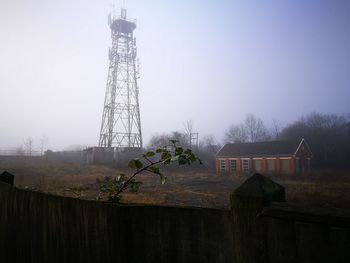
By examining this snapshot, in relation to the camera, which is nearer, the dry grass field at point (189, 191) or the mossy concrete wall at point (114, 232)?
the mossy concrete wall at point (114, 232)

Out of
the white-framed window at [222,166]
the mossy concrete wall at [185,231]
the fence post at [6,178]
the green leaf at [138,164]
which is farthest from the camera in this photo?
the white-framed window at [222,166]

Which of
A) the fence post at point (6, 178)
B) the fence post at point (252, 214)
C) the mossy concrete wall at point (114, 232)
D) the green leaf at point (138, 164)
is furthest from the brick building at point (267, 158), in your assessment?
the fence post at point (252, 214)

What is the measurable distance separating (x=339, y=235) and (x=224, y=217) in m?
0.62

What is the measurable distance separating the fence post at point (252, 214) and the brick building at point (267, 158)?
36.7 meters

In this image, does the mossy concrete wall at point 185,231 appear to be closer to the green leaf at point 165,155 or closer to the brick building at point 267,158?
the green leaf at point 165,155

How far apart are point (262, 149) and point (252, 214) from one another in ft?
136

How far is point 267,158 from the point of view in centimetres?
3888

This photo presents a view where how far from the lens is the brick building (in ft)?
122

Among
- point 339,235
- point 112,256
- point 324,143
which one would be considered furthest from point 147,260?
point 324,143

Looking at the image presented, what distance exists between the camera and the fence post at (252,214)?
1.45 m

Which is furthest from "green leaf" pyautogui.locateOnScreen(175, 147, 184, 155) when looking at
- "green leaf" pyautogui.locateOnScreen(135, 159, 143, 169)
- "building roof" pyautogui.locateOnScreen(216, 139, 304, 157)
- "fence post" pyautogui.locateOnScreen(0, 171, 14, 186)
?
"building roof" pyautogui.locateOnScreen(216, 139, 304, 157)

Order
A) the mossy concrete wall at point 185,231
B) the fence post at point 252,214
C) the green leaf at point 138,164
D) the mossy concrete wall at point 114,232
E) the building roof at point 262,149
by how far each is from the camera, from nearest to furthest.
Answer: the mossy concrete wall at point 185,231
the fence post at point 252,214
the mossy concrete wall at point 114,232
the green leaf at point 138,164
the building roof at point 262,149

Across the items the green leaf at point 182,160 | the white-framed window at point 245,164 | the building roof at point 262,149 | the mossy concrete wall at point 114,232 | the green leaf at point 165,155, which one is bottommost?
the white-framed window at point 245,164

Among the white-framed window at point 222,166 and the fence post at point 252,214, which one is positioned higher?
the fence post at point 252,214
